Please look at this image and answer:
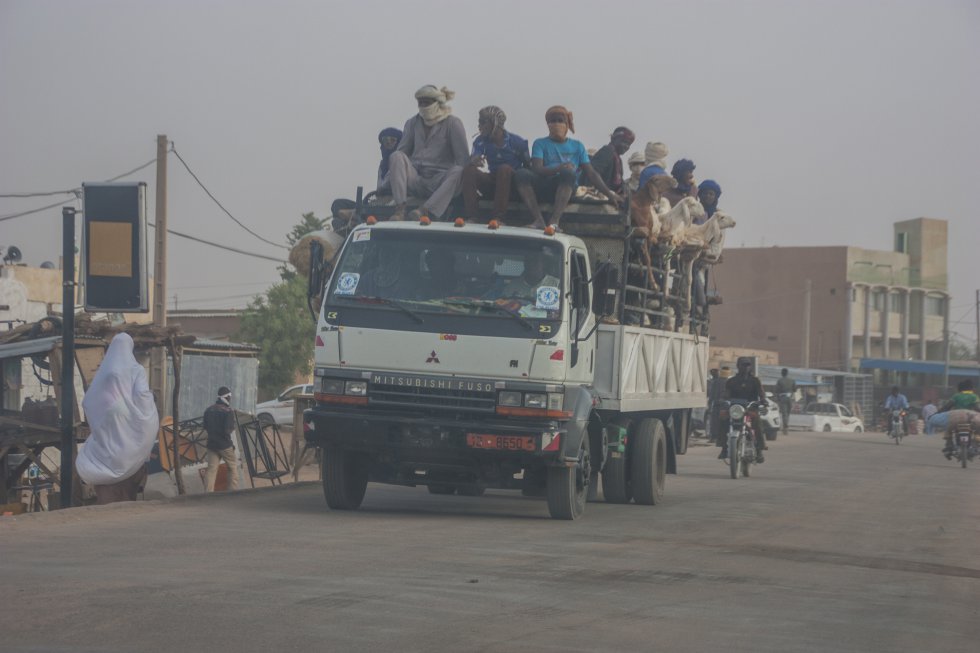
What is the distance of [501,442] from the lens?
11.1m

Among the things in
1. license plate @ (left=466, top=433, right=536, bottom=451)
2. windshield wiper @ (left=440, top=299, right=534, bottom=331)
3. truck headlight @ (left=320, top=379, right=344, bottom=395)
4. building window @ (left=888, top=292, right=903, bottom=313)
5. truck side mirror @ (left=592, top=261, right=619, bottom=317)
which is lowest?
license plate @ (left=466, top=433, right=536, bottom=451)

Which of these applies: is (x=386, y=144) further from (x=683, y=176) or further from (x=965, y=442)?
(x=965, y=442)

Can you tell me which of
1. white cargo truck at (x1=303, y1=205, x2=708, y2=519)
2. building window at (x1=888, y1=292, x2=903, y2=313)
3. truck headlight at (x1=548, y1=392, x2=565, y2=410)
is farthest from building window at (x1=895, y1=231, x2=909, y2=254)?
truck headlight at (x1=548, y1=392, x2=565, y2=410)

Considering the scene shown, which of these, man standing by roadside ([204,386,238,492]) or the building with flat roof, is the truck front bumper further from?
the building with flat roof

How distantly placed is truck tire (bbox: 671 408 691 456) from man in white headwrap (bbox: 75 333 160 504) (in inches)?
249

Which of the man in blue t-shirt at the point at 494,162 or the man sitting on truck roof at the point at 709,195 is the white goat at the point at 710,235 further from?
the man in blue t-shirt at the point at 494,162

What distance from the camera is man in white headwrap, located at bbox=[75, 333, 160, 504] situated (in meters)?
→ 13.9

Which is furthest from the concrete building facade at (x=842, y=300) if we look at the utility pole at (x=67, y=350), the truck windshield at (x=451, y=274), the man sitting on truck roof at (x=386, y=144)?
the truck windshield at (x=451, y=274)

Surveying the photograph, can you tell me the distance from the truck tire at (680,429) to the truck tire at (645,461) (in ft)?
4.88

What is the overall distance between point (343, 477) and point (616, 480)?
3480mm

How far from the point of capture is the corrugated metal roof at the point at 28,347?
57.5ft

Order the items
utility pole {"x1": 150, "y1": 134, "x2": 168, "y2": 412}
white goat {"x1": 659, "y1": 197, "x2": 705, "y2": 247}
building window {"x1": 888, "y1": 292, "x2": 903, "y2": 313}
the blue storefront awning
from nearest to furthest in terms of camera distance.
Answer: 1. white goat {"x1": 659, "y1": 197, "x2": 705, "y2": 247}
2. utility pole {"x1": 150, "y1": 134, "x2": 168, "y2": 412}
3. the blue storefront awning
4. building window {"x1": 888, "y1": 292, "x2": 903, "y2": 313}

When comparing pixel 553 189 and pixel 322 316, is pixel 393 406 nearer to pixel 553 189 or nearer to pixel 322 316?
pixel 322 316

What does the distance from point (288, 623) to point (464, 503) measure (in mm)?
8018
